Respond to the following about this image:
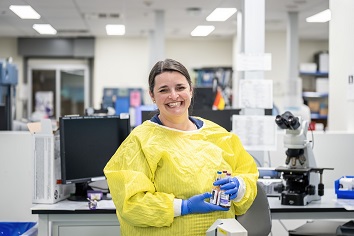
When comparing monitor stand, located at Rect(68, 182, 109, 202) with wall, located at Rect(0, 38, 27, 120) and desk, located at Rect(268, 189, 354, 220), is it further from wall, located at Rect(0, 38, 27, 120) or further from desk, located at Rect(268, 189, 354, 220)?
wall, located at Rect(0, 38, 27, 120)

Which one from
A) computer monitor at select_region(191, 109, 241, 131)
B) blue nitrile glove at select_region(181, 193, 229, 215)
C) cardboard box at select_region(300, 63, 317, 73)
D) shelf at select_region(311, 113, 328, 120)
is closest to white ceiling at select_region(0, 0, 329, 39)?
cardboard box at select_region(300, 63, 317, 73)

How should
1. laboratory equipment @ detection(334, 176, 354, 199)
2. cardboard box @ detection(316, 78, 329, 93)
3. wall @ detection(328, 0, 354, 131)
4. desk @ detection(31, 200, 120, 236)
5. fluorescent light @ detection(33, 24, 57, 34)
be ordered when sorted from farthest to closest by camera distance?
cardboard box @ detection(316, 78, 329, 93), fluorescent light @ detection(33, 24, 57, 34), wall @ detection(328, 0, 354, 131), laboratory equipment @ detection(334, 176, 354, 199), desk @ detection(31, 200, 120, 236)

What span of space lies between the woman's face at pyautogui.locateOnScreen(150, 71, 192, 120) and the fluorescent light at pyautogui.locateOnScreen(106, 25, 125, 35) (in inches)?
342

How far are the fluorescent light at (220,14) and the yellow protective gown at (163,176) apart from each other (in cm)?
580

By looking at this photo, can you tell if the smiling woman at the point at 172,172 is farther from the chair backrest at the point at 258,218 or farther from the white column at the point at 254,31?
the white column at the point at 254,31

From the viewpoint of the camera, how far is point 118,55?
12.2m

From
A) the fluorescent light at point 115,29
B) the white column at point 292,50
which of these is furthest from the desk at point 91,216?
the fluorescent light at point 115,29

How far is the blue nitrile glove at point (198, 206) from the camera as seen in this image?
2090 millimetres

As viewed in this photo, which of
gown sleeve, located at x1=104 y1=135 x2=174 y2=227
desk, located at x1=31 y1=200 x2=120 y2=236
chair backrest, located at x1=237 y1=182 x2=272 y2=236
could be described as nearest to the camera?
gown sleeve, located at x1=104 y1=135 x2=174 y2=227

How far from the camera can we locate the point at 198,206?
6.87 ft

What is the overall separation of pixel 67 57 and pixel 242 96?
30.4 ft

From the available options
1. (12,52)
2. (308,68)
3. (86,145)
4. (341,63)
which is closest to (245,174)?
(86,145)

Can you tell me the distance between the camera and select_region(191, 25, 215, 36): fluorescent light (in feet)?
32.3

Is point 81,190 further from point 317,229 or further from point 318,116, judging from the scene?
point 318,116
